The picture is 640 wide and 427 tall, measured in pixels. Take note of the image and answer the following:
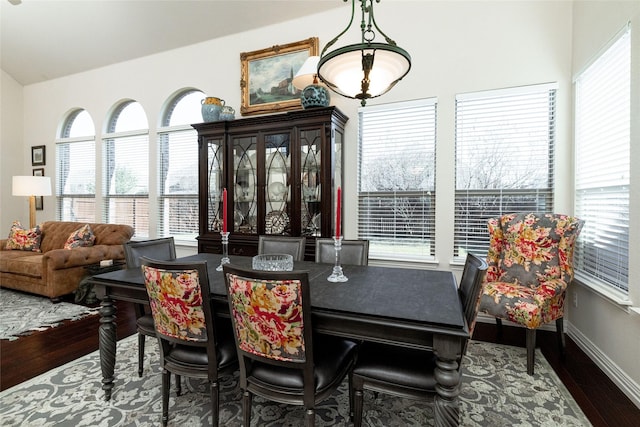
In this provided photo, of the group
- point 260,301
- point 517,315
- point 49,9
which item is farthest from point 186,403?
point 49,9

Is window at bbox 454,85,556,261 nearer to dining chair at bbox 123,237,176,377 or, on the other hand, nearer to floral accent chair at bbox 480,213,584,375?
floral accent chair at bbox 480,213,584,375

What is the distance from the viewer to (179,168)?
15.2 feet

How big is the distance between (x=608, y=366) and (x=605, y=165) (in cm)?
144

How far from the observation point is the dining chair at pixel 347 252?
8.02ft

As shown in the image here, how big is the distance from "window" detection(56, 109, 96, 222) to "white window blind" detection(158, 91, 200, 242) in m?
1.50

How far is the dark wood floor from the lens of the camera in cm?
187

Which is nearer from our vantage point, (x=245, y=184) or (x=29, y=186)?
(x=245, y=184)

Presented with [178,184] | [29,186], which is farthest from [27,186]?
[178,184]

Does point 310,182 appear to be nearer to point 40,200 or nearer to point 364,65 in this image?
point 364,65

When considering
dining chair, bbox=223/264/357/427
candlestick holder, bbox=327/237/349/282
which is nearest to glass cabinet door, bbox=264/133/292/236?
candlestick holder, bbox=327/237/349/282

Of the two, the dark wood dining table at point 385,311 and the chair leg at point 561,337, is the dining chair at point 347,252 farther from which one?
the chair leg at point 561,337

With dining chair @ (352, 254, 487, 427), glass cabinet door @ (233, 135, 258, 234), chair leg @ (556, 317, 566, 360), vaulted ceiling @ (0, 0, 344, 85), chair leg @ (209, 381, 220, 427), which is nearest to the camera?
dining chair @ (352, 254, 487, 427)

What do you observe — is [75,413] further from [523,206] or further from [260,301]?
[523,206]

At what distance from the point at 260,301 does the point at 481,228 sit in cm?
261
